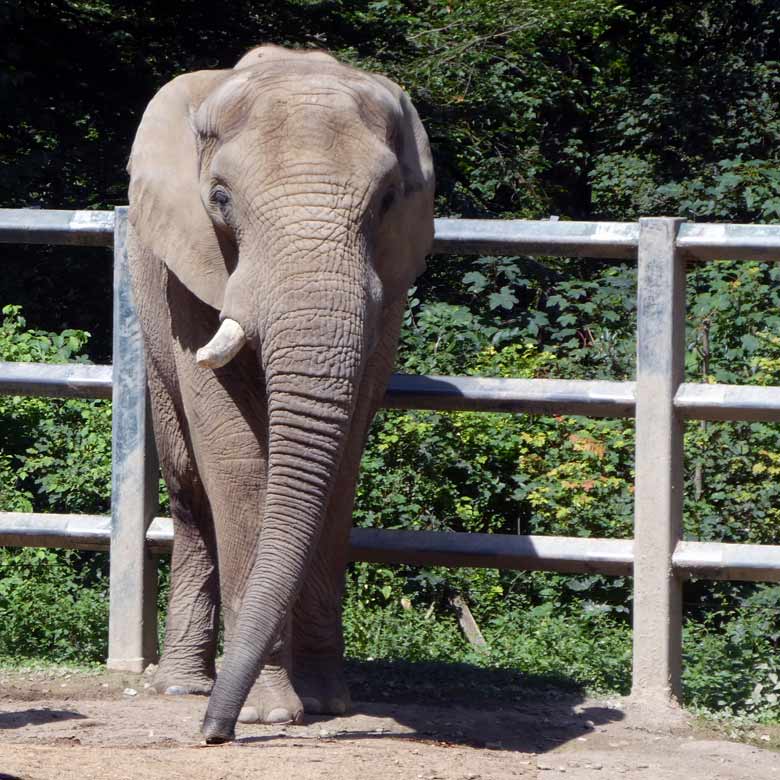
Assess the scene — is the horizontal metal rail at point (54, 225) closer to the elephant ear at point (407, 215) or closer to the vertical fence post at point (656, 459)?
the elephant ear at point (407, 215)

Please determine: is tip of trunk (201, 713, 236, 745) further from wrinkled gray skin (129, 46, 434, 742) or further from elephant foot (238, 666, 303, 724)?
elephant foot (238, 666, 303, 724)

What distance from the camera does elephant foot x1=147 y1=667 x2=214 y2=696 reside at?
535 cm

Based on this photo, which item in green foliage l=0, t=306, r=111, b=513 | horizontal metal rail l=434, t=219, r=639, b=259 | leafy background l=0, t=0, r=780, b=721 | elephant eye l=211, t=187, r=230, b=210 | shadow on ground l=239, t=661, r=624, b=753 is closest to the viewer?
elephant eye l=211, t=187, r=230, b=210

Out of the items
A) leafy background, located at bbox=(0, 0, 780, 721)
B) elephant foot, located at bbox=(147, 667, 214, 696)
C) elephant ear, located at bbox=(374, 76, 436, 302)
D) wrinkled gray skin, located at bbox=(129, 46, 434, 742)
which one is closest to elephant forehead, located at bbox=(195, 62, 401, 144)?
wrinkled gray skin, located at bbox=(129, 46, 434, 742)

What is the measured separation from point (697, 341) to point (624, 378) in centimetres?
65

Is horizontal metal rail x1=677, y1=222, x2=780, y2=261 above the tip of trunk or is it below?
above

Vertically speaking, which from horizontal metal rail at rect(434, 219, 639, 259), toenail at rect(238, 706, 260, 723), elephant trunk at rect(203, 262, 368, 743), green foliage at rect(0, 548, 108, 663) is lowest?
toenail at rect(238, 706, 260, 723)

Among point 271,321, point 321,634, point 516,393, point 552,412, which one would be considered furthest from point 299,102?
point 321,634

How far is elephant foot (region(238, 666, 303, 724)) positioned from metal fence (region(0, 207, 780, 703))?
88cm

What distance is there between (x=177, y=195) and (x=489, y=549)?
159cm

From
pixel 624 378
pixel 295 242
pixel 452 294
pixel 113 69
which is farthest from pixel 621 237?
pixel 113 69

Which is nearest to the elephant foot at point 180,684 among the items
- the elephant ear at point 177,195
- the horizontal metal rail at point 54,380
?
the horizontal metal rail at point 54,380

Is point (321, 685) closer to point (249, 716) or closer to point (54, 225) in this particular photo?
point (249, 716)

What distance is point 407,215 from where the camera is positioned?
4.78 meters
